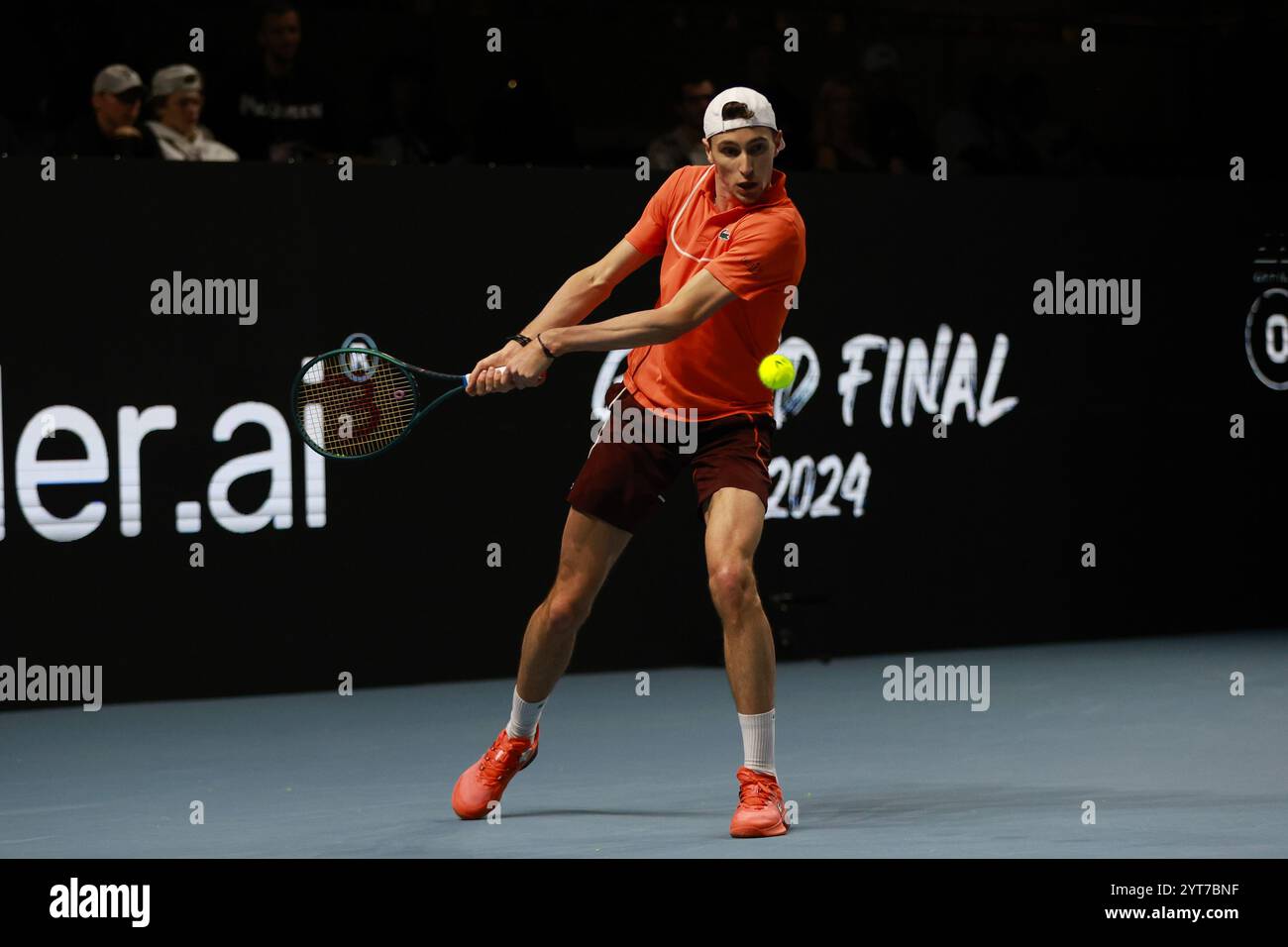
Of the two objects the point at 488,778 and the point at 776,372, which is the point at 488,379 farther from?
the point at 488,778

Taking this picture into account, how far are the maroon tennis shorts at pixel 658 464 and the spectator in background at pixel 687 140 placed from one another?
354 cm

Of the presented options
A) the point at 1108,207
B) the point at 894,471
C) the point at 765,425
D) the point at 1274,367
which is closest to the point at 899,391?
the point at 894,471

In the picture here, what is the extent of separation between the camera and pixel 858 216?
8414mm

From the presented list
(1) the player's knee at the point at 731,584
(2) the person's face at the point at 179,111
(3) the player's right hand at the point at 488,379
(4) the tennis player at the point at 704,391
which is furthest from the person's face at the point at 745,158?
(2) the person's face at the point at 179,111

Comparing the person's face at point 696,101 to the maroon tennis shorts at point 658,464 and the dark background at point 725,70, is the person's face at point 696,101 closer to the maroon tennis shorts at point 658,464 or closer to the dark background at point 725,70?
the dark background at point 725,70

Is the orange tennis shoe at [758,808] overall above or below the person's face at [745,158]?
below

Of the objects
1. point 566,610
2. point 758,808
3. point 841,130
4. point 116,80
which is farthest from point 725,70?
point 758,808

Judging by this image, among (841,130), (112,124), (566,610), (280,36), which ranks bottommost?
(566,610)

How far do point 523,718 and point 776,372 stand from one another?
3.77 ft

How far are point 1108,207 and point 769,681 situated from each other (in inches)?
175

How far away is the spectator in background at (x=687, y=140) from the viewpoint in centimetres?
865

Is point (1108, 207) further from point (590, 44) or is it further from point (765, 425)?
point (765, 425)

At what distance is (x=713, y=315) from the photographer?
200 inches

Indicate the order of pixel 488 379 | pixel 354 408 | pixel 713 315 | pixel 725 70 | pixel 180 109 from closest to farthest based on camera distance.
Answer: pixel 488 379 → pixel 713 315 → pixel 354 408 → pixel 180 109 → pixel 725 70
